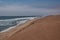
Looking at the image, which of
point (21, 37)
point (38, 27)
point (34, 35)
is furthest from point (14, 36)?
point (38, 27)

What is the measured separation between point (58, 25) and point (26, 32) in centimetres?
39

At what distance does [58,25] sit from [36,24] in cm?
26

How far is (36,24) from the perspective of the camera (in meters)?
1.53

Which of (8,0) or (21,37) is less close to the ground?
(8,0)

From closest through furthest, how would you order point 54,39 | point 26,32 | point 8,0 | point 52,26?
point 54,39, point 26,32, point 52,26, point 8,0

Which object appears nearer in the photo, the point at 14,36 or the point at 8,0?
the point at 14,36

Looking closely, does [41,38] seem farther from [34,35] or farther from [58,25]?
[58,25]

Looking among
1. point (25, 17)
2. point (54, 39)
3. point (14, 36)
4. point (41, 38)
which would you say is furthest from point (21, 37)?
point (25, 17)

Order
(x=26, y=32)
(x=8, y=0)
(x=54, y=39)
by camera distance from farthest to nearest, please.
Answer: (x=8, y=0), (x=26, y=32), (x=54, y=39)

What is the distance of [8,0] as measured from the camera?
2.44 m

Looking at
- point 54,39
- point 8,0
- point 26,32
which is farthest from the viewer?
point 8,0

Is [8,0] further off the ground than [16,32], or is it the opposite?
[8,0]

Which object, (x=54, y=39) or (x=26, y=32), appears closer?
(x=54, y=39)

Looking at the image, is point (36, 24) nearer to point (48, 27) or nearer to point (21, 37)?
point (48, 27)
